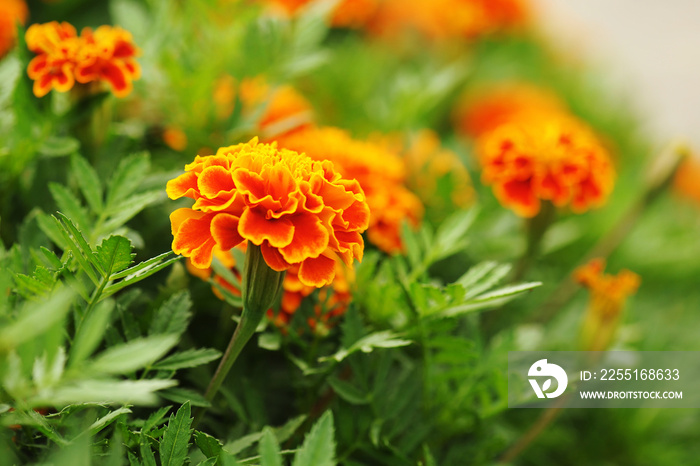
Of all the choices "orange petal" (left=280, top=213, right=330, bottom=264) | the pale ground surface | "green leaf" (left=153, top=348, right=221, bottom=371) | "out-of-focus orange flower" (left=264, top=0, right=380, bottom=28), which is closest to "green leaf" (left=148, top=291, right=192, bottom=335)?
"green leaf" (left=153, top=348, right=221, bottom=371)

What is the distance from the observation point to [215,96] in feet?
2.31

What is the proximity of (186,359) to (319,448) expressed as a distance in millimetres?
135

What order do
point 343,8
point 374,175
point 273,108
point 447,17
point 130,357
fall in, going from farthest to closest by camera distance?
point 447,17, point 343,8, point 273,108, point 374,175, point 130,357

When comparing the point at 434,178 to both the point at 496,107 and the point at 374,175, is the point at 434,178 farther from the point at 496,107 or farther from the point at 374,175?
the point at 496,107

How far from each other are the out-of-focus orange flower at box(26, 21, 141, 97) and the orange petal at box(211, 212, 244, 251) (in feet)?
0.71

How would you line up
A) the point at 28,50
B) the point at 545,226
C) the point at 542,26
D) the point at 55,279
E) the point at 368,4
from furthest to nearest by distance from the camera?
the point at 542,26, the point at 368,4, the point at 545,226, the point at 28,50, the point at 55,279

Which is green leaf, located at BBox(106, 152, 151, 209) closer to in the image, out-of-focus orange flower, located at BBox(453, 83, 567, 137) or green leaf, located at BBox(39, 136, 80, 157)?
green leaf, located at BBox(39, 136, 80, 157)

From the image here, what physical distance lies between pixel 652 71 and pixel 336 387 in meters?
2.67

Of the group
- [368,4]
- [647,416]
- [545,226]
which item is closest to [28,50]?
[545,226]

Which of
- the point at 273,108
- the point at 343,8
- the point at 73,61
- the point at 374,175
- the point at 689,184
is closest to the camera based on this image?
the point at 73,61

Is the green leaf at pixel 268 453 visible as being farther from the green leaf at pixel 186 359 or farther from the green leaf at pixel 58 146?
the green leaf at pixel 58 146

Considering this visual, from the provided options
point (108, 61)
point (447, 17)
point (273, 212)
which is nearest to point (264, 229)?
point (273, 212)

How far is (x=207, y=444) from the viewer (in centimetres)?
36

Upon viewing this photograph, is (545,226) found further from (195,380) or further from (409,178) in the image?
(195,380)
